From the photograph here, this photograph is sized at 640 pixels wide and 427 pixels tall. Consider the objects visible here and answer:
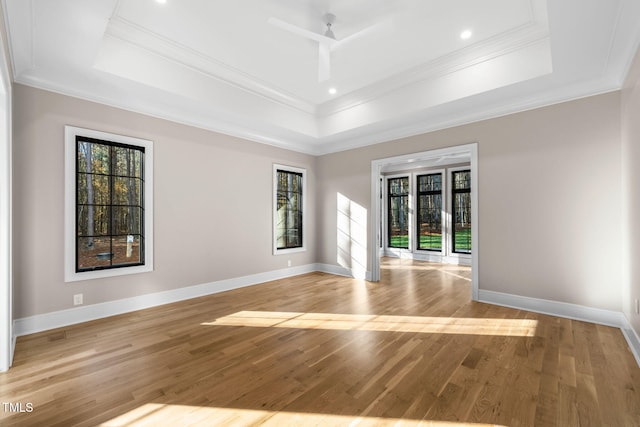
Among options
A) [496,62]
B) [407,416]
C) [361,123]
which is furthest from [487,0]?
[407,416]

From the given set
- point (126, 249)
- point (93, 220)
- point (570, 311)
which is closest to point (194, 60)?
point (93, 220)

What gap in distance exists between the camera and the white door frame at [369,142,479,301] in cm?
428

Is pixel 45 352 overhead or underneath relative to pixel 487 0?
underneath

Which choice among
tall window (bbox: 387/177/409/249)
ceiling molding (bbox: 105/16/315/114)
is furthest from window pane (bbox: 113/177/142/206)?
tall window (bbox: 387/177/409/249)

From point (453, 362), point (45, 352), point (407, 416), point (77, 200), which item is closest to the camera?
point (407, 416)

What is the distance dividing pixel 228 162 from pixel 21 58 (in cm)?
262

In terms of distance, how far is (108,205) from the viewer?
3750 mm

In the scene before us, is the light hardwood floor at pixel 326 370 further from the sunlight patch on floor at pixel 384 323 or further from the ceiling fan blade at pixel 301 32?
the ceiling fan blade at pixel 301 32

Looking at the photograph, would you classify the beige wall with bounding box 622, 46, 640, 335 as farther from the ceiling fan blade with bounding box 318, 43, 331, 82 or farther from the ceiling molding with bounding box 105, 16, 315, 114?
the ceiling molding with bounding box 105, 16, 315, 114

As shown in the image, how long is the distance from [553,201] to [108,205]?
227 inches

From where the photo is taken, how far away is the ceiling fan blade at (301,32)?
280cm

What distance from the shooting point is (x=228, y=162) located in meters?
4.98

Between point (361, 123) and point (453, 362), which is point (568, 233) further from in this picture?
point (361, 123)

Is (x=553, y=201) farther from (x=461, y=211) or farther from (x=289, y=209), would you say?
(x=289, y=209)
